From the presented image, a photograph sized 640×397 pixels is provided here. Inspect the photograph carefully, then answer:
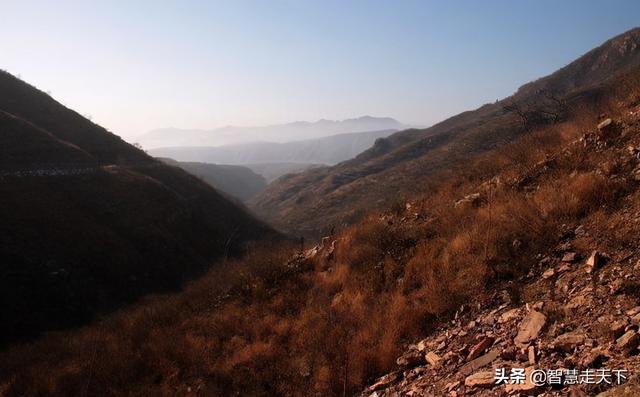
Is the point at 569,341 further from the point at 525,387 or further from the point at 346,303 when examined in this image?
the point at 346,303

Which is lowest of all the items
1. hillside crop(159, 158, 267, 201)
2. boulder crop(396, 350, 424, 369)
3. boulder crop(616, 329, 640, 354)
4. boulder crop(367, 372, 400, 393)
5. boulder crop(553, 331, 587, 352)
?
boulder crop(367, 372, 400, 393)

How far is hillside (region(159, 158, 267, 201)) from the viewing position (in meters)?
119

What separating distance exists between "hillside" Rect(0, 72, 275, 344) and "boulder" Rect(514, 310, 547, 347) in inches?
616

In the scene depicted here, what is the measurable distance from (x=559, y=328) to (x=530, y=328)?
307mm

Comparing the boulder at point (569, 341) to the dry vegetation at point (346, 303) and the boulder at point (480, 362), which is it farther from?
the dry vegetation at point (346, 303)

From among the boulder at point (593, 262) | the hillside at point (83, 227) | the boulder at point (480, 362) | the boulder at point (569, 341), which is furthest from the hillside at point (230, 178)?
the boulder at point (569, 341)

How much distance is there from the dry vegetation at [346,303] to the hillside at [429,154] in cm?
2534

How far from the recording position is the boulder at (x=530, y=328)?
4.18 metres

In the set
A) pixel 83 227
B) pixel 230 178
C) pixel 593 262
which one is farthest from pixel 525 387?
pixel 230 178

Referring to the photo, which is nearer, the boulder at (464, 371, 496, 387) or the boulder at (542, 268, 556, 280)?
the boulder at (464, 371, 496, 387)

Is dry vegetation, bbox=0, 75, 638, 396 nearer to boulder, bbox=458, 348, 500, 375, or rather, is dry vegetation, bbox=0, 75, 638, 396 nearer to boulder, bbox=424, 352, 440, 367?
boulder, bbox=424, 352, 440, 367

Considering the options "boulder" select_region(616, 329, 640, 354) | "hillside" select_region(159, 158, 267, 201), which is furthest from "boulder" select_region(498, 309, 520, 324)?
"hillside" select_region(159, 158, 267, 201)

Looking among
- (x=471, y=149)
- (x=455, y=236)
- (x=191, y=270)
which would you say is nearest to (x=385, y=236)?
(x=455, y=236)

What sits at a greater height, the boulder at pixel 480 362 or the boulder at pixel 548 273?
the boulder at pixel 548 273
